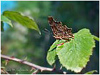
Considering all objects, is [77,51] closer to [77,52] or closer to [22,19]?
[77,52]

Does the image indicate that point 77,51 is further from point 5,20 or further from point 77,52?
point 5,20

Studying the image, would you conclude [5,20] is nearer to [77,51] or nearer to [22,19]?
[22,19]

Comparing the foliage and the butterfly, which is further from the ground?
the butterfly

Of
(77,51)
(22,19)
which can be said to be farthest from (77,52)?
(22,19)

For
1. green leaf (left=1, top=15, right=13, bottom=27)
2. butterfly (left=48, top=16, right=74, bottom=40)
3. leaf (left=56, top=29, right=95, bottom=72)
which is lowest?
leaf (left=56, top=29, right=95, bottom=72)

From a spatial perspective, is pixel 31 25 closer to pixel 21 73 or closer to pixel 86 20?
pixel 21 73

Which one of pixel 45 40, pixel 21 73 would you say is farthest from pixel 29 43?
pixel 21 73

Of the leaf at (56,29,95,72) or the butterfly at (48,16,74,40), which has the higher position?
the butterfly at (48,16,74,40)

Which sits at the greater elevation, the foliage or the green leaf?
the green leaf
